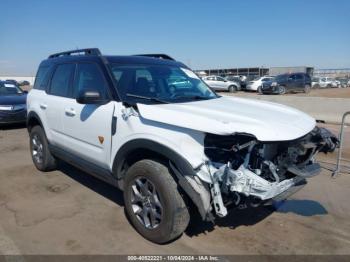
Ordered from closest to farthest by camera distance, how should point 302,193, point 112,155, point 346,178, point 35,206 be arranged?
point 112,155 → point 35,206 → point 302,193 → point 346,178

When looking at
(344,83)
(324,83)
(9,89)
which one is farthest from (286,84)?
(344,83)

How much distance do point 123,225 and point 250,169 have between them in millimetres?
1735

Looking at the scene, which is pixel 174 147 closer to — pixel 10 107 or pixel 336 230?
pixel 336 230

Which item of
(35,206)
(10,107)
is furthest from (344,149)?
(10,107)

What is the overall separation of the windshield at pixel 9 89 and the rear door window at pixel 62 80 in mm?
7470

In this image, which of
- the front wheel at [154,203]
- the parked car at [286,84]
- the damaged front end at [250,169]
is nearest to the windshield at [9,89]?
the front wheel at [154,203]

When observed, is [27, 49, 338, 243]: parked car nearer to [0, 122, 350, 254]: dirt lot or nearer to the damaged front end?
the damaged front end

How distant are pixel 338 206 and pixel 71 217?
3588mm

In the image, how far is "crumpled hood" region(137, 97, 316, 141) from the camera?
2.95m

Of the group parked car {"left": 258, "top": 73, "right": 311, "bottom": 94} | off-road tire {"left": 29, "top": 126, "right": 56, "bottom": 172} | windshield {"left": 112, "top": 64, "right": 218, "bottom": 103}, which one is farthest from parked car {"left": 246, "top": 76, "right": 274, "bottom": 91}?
windshield {"left": 112, "top": 64, "right": 218, "bottom": 103}

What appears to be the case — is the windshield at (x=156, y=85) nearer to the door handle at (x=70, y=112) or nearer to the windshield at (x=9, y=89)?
the door handle at (x=70, y=112)

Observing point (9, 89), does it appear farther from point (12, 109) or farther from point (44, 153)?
point (44, 153)

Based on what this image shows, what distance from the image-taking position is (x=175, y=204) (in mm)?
3191

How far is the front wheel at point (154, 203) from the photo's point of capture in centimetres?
322
